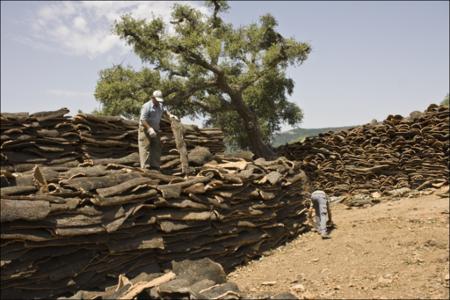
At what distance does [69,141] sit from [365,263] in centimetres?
588

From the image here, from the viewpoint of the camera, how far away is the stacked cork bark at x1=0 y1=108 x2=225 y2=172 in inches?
320

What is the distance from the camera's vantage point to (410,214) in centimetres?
986

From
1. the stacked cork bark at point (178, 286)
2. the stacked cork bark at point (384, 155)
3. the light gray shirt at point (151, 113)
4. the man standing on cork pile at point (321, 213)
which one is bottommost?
the stacked cork bark at point (178, 286)

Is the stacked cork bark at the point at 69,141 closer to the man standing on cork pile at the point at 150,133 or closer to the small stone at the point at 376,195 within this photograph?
the man standing on cork pile at the point at 150,133

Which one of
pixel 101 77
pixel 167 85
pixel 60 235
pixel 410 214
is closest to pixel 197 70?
pixel 167 85

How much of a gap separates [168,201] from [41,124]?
3.39 meters

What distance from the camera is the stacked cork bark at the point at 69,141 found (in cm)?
812

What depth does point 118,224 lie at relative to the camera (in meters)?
6.09

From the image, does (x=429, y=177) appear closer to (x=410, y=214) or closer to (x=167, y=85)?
(x=410, y=214)

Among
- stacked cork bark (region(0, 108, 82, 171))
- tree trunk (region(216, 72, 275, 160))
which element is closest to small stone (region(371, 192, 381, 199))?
tree trunk (region(216, 72, 275, 160))

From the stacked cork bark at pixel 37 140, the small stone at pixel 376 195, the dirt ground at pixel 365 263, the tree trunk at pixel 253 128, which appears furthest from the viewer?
the tree trunk at pixel 253 128

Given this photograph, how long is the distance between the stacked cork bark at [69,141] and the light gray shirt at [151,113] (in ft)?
3.46

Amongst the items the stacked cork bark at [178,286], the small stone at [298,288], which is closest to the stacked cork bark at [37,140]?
the stacked cork bark at [178,286]

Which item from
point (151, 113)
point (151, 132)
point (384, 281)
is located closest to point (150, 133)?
point (151, 132)
